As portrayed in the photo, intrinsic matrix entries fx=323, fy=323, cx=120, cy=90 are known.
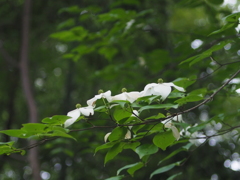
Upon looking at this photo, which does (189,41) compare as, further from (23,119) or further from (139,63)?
(23,119)

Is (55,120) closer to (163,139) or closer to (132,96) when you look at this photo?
(132,96)

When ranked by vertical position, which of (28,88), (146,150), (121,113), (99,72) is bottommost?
(146,150)

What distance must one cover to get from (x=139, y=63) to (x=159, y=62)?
203 millimetres

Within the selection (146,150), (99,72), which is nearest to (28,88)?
(99,72)

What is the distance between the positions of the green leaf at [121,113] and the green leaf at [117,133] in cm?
4

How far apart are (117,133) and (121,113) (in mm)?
72

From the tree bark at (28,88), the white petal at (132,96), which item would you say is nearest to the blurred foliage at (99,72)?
the tree bark at (28,88)

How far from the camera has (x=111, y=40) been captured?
7.13 feet

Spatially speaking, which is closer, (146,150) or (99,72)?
(146,150)

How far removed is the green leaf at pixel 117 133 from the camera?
960 millimetres

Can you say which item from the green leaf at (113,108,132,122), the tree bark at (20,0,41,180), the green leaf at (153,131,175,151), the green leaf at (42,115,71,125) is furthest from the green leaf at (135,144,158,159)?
the tree bark at (20,0,41,180)

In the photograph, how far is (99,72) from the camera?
258 cm

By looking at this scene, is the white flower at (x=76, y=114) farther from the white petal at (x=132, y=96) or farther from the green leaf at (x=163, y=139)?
the green leaf at (x=163, y=139)

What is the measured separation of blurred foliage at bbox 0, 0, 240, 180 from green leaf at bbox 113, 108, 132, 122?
42.6 inches
